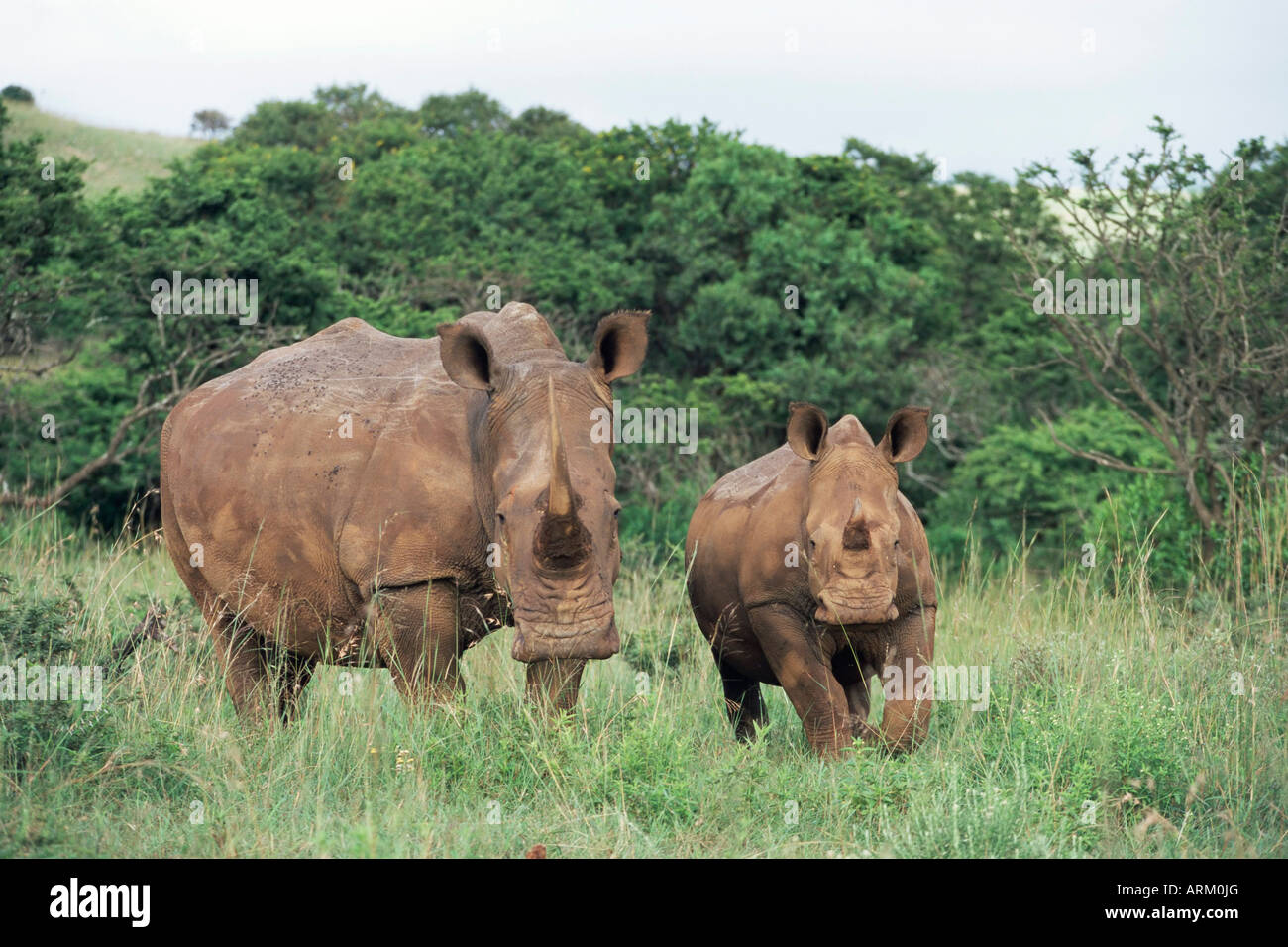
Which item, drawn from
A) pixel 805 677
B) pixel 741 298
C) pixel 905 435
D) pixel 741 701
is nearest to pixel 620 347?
pixel 905 435

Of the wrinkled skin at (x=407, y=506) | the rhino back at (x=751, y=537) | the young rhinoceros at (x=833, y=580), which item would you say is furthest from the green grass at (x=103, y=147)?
the young rhinoceros at (x=833, y=580)

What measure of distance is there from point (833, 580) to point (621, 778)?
1385 millimetres

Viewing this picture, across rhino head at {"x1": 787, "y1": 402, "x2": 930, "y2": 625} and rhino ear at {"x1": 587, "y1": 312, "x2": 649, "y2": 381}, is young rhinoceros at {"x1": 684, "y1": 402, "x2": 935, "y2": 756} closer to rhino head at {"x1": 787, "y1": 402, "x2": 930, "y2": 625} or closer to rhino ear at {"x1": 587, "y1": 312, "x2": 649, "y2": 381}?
rhino head at {"x1": 787, "y1": 402, "x2": 930, "y2": 625}

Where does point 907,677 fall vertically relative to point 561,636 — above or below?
below

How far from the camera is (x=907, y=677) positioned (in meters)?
6.51

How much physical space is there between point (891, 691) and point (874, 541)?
743mm

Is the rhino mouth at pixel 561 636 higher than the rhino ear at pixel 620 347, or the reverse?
the rhino ear at pixel 620 347

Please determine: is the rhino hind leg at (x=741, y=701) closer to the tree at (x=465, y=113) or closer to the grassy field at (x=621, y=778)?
the grassy field at (x=621, y=778)

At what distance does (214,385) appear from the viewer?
682cm

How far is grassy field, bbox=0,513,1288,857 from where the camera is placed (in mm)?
5074

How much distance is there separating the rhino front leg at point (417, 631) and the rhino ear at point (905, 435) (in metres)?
2.19

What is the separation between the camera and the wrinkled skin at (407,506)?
17.6ft

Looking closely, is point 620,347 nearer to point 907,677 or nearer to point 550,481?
point 550,481

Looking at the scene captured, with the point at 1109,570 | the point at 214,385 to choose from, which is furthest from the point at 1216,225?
the point at 214,385
